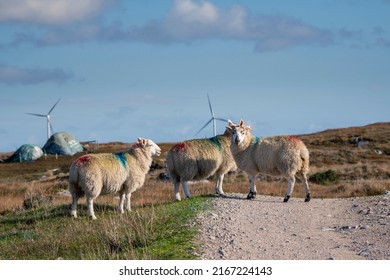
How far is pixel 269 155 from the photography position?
20.7 m

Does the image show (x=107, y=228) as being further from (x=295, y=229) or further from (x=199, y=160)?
(x=199, y=160)

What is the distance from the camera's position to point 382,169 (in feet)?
159

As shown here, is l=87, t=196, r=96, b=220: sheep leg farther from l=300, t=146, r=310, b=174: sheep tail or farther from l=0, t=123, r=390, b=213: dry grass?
l=300, t=146, r=310, b=174: sheep tail

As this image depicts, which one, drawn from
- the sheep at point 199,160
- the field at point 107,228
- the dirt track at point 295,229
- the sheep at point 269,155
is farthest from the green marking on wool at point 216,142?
the dirt track at point 295,229

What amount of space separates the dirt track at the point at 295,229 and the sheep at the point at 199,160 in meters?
1.92

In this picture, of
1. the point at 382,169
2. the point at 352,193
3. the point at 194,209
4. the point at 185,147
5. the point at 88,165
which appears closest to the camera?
the point at 194,209

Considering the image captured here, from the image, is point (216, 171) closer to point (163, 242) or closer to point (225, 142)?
point (225, 142)

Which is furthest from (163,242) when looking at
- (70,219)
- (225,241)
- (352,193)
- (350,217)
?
(352,193)

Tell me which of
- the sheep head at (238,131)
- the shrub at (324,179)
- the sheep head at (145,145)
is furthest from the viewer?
the shrub at (324,179)

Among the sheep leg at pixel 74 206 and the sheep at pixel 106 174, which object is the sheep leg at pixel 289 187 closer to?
the sheep at pixel 106 174

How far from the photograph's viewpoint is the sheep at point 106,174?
2047cm

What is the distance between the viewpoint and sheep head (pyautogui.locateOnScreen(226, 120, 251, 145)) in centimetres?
2093

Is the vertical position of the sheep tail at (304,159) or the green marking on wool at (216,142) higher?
the green marking on wool at (216,142)

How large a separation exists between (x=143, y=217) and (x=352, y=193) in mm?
13729
